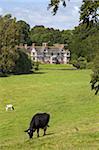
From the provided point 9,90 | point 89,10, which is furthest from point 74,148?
point 9,90

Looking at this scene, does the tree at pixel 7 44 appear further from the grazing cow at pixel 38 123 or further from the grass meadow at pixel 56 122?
the grazing cow at pixel 38 123

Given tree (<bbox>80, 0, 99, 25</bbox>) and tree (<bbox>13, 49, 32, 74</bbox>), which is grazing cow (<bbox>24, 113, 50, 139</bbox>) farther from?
tree (<bbox>13, 49, 32, 74</bbox>)

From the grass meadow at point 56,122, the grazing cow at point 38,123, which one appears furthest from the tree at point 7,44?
the grazing cow at point 38,123

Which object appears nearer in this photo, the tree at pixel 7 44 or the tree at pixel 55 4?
the tree at pixel 55 4

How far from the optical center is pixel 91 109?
128 feet

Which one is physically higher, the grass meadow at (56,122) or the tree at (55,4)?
the tree at (55,4)

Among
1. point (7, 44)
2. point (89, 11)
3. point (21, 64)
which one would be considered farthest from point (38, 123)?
point (21, 64)

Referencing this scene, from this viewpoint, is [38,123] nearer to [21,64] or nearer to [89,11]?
[89,11]

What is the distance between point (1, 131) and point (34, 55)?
555ft

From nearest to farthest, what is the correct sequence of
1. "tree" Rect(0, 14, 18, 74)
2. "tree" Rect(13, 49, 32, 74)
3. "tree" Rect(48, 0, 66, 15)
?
1. "tree" Rect(48, 0, 66, 15)
2. "tree" Rect(0, 14, 18, 74)
3. "tree" Rect(13, 49, 32, 74)

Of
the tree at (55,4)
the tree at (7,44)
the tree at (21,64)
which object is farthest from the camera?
the tree at (21,64)

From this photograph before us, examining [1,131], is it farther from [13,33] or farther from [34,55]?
[34,55]

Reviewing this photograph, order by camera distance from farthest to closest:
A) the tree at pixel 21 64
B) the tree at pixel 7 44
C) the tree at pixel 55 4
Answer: the tree at pixel 21 64 → the tree at pixel 7 44 → the tree at pixel 55 4

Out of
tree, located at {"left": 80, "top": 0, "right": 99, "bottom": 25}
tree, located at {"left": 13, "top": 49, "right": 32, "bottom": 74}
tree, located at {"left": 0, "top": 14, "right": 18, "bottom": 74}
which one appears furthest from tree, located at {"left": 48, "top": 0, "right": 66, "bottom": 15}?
tree, located at {"left": 13, "top": 49, "right": 32, "bottom": 74}
